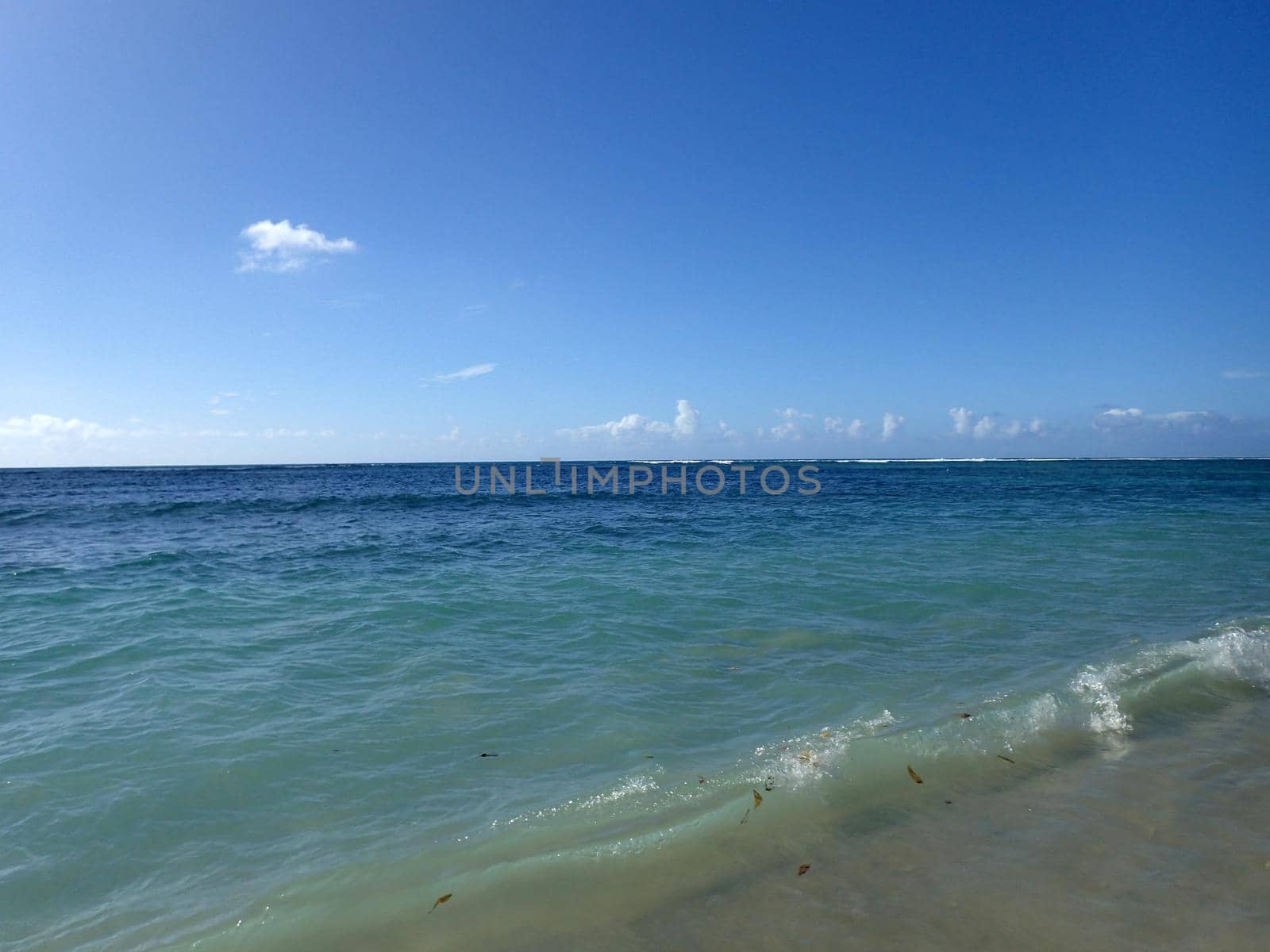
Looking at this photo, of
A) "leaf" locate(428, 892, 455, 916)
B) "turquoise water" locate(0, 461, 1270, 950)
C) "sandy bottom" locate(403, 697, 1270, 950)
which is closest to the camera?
"sandy bottom" locate(403, 697, 1270, 950)

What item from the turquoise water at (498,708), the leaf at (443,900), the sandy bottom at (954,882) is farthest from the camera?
the turquoise water at (498,708)

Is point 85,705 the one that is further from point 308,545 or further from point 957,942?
point 308,545

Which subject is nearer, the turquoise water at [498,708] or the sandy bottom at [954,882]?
the sandy bottom at [954,882]

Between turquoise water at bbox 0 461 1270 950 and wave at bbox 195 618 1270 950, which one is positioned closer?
wave at bbox 195 618 1270 950

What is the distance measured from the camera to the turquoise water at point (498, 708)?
11.9 ft

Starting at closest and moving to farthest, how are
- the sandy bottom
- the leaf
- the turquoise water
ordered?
the sandy bottom < the leaf < the turquoise water

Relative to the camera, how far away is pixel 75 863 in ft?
12.5

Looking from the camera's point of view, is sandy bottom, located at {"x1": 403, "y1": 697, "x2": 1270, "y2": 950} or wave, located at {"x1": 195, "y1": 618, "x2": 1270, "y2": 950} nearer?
sandy bottom, located at {"x1": 403, "y1": 697, "x2": 1270, "y2": 950}

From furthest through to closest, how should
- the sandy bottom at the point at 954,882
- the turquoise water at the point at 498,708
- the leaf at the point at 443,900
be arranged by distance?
the turquoise water at the point at 498,708, the leaf at the point at 443,900, the sandy bottom at the point at 954,882

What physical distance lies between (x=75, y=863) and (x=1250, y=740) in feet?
26.6

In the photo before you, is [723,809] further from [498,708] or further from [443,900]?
[498,708]

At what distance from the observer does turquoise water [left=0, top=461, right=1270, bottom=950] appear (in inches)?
142

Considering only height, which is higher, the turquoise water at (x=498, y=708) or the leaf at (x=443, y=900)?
the turquoise water at (x=498, y=708)

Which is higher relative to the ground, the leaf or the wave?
the wave
